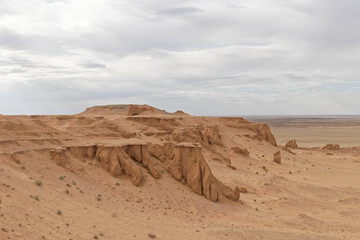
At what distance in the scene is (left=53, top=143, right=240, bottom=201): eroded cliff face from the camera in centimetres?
1736

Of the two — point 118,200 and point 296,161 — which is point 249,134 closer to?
point 296,161

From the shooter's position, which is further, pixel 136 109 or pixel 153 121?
pixel 136 109

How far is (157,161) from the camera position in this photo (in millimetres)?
19469

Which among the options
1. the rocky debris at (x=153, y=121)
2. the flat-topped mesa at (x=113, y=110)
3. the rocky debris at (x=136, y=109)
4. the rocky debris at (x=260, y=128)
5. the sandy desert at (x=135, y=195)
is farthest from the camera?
the flat-topped mesa at (x=113, y=110)

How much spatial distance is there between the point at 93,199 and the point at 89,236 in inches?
127

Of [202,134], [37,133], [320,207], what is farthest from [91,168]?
[202,134]

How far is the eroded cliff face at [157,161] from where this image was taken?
17.4 m

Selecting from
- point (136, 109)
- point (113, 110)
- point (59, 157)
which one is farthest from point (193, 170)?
point (113, 110)

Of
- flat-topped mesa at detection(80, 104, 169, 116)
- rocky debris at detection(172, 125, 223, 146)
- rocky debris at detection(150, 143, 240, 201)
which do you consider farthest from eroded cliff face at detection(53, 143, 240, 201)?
flat-topped mesa at detection(80, 104, 169, 116)

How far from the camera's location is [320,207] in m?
21.8

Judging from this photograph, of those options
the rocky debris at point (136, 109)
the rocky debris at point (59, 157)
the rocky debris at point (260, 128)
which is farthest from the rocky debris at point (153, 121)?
the rocky debris at point (59, 157)

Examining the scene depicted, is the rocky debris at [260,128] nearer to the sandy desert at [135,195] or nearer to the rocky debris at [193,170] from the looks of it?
the sandy desert at [135,195]

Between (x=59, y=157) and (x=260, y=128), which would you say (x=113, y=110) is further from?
(x=59, y=157)

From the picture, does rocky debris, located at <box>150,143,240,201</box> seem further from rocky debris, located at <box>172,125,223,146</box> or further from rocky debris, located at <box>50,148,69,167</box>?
rocky debris, located at <box>172,125,223,146</box>
